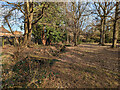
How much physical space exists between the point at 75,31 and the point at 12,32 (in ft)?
27.2

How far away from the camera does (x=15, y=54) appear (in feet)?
18.3

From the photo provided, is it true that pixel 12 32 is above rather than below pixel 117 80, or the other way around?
above

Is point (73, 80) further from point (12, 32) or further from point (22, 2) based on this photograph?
point (22, 2)

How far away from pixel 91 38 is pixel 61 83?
1061 inches

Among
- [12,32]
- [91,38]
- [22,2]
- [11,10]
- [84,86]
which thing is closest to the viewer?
[84,86]

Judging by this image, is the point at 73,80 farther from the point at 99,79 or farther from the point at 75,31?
the point at 75,31

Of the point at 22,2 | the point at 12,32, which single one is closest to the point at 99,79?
the point at 12,32

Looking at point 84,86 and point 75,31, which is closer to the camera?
point 84,86

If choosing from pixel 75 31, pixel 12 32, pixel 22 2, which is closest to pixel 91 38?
pixel 75 31

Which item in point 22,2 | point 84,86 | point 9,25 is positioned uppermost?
point 22,2

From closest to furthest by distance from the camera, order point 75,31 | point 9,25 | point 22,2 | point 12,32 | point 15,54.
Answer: point 15,54 < point 12,32 < point 9,25 < point 22,2 < point 75,31

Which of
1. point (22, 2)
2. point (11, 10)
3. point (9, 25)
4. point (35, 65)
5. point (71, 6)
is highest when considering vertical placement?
point (71, 6)

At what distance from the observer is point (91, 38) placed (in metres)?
27.7

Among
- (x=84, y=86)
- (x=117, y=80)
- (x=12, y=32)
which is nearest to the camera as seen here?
(x=84, y=86)
